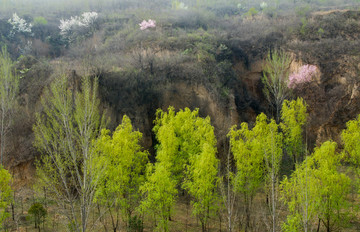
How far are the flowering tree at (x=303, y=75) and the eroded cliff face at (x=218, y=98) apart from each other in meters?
0.62

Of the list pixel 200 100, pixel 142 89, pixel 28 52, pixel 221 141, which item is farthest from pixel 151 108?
pixel 28 52

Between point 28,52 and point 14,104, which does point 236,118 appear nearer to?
point 14,104

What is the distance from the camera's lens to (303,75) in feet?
104

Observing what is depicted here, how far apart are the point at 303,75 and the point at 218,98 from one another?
979cm

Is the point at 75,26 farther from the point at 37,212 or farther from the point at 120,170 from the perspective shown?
the point at 120,170

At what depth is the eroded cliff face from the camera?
24625mm

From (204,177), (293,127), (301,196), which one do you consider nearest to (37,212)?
(204,177)

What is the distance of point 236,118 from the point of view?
92.4 ft

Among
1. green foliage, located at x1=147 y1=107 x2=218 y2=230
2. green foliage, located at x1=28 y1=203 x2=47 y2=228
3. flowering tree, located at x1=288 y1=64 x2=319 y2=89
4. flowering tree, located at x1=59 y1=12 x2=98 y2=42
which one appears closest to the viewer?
green foliage, located at x1=147 y1=107 x2=218 y2=230

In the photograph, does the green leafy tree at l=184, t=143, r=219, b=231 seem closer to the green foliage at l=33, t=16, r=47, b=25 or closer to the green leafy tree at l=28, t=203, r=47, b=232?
the green leafy tree at l=28, t=203, r=47, b=232

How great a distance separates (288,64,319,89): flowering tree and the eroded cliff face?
0.62 metres

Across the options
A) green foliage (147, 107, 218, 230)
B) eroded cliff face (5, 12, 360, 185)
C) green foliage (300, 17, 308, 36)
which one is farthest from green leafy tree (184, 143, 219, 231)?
green foliage (300, 17, 308, 36)

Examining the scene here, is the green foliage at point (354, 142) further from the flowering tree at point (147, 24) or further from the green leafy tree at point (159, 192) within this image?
the flowering tree at point (147, 24)

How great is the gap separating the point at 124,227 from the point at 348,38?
30.2 metres
